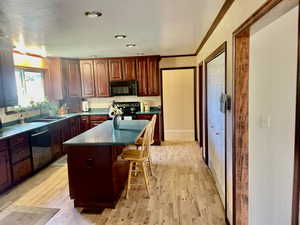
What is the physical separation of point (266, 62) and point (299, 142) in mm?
1091

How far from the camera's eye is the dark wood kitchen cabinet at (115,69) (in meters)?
6.04

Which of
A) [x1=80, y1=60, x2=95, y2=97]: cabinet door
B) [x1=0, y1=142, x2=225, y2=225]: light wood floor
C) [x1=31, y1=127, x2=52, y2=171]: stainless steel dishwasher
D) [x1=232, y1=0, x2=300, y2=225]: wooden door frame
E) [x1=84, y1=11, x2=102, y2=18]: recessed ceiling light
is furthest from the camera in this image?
[x1=80, y1=60, x2=95, y2=97]: cabinet door

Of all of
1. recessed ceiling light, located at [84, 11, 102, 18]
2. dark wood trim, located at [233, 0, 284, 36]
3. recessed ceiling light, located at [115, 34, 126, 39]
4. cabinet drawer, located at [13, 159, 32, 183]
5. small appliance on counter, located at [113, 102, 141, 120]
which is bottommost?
cabinet drawer, located at [13, 159, 32, 183]

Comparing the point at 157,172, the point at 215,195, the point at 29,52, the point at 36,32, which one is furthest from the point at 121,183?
the point at 29,52

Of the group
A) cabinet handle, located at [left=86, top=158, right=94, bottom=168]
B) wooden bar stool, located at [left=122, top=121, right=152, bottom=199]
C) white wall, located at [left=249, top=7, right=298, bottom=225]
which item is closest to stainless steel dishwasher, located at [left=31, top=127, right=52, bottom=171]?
cabinet handle, located at [left=86, top=158, right=94, bottom=168]

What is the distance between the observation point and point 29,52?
4.83m

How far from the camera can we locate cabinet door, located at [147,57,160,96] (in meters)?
5.90

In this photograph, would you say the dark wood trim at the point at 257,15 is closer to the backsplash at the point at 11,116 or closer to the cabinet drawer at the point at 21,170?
the cabinet drawer at the point at 21,170

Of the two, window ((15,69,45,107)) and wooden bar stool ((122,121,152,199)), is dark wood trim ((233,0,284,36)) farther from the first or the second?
window ((15,69,45,107))

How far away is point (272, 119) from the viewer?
77.4 inches

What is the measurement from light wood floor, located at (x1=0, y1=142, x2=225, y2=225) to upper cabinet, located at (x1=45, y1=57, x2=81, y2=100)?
198cm

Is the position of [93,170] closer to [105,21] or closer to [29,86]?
[105,21]

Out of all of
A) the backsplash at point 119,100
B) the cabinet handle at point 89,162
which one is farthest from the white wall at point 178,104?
the cabinet handle at point 89,162

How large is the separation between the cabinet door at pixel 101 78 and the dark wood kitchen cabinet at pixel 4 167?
307cm
